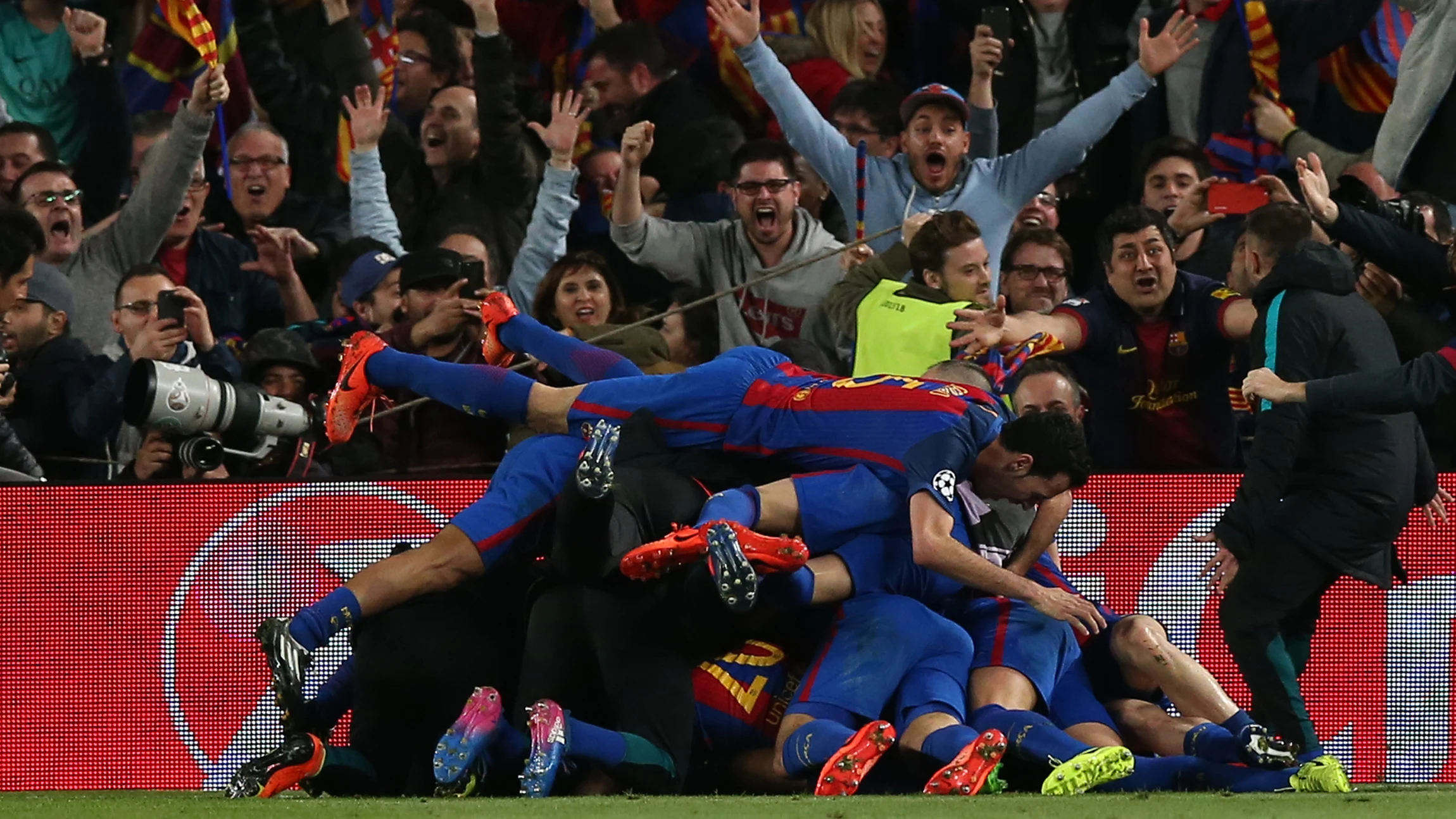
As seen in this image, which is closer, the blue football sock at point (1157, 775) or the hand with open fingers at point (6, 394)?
the blue football sock at point (1157, 775)

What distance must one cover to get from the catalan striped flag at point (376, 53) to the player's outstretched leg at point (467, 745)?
4.79 meters

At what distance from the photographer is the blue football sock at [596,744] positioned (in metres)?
6.23

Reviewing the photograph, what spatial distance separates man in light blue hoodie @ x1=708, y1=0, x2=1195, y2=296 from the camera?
894cm

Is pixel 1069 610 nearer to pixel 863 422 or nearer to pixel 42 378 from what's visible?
pixel 863 422

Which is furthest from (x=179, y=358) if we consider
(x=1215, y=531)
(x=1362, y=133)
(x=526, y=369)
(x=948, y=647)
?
(x=1362, y=133)

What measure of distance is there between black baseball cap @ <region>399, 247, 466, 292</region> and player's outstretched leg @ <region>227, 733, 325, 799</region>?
2.76 m

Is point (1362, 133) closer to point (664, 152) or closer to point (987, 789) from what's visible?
point (664, 152)

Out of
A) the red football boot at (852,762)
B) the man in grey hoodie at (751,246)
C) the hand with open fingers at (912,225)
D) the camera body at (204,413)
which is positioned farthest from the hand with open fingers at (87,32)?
the red football boot at (852,762)

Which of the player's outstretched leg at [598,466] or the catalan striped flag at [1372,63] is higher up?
the catalan striped flag at [1372,63]

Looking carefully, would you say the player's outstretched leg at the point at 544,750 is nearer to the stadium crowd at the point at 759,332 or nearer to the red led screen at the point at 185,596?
the stadium crowd at the point at 759,332

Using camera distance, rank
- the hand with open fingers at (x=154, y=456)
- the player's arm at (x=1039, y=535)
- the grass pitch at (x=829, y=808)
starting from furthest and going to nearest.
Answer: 1. the hand with open fingers at (x=154, y=456)
2. the player's arm at (x=1039, y=535)
3. the grass pitch at (x=829, y=808)

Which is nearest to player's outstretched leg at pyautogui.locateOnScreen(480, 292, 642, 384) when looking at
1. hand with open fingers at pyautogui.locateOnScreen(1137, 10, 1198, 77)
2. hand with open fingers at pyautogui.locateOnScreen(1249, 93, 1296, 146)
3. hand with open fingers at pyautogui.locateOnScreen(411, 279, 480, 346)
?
hand with open fingers at pyautogui.locateOnScreen(411, 279, 480, 346)

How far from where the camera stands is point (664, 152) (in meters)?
9.95

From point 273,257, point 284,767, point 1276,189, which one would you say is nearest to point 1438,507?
point 1276,189
